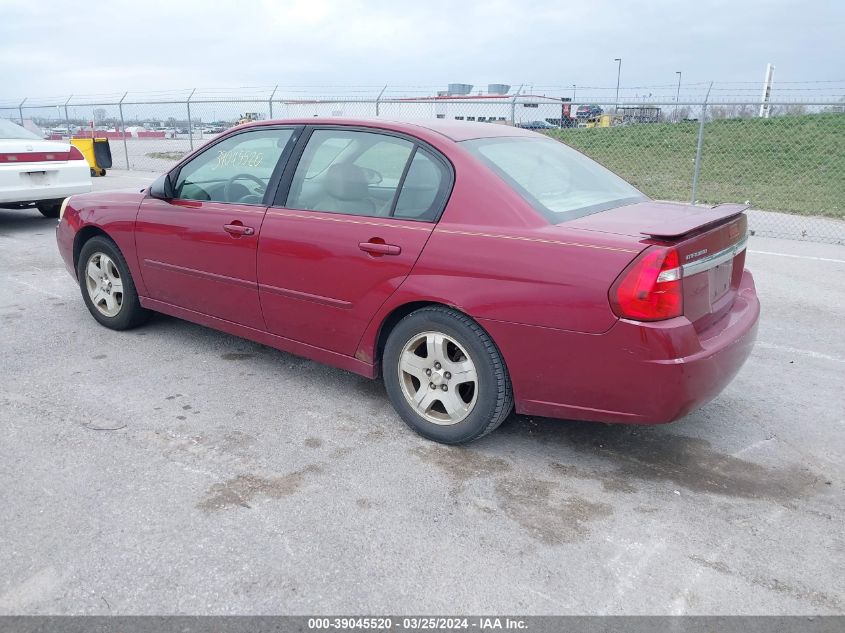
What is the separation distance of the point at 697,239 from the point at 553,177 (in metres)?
0.95

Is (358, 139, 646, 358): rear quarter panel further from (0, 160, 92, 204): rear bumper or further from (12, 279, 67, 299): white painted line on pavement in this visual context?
(0, 160, 92, 204): rear bumper

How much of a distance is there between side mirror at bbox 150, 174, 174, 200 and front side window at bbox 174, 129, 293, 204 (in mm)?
48

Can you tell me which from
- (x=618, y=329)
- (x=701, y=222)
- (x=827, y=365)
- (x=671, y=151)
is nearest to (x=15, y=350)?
(x=618, y=329)

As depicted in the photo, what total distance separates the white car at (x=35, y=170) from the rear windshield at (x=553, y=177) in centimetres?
756

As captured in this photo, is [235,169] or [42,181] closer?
[235,169]

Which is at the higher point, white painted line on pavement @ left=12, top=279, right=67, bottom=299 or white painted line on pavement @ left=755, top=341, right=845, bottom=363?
white painted line on pavement @ left=12, top=279, right=67, bottom=299

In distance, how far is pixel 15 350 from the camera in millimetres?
4746

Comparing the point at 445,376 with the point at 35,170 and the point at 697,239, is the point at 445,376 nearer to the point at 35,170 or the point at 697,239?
the point at 697,239

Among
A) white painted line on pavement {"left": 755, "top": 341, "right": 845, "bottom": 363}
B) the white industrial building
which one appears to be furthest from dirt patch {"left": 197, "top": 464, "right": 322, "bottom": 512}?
the white industrial building

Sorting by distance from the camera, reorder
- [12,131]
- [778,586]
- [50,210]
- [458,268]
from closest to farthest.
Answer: [778,586], [458,268], [12,131], [50,210]

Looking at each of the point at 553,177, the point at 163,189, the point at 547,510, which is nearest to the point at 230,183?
the point at 163,189

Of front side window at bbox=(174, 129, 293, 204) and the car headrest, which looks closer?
the car headrest

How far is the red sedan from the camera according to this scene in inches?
114

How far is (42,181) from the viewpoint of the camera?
30.3ft
